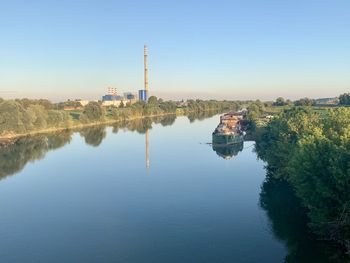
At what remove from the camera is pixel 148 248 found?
29906 mm

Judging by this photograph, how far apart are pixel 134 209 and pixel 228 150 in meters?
44.0

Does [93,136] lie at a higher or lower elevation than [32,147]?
higher

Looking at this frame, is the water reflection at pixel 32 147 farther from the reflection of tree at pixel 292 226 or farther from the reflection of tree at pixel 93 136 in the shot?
the reflection of tree at pixel 292 226

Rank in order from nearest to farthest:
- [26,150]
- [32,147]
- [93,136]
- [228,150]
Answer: [228,150]
[26,150]
[32,147]
[93,136]

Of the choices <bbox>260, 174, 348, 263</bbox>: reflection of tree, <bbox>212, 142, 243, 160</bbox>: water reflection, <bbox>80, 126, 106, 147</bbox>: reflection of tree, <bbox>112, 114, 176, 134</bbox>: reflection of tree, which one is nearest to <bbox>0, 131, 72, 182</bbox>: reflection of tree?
<bbox>80, 126, 106, 147</bbox>: reflection of tree

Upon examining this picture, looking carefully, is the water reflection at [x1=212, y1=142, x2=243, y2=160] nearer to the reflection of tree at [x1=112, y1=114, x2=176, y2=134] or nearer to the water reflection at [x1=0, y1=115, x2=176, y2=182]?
the water reflection at [x1=0, y1=115, x2=176, y2=182]

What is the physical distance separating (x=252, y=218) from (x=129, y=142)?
6246 centimetres

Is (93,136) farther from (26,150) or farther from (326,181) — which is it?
(326,181)

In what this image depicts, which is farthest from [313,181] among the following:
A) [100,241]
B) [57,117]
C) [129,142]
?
[57,117]

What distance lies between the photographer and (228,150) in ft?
264

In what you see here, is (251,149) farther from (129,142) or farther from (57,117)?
(57,117)

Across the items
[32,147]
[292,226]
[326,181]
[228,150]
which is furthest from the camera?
[32,147]

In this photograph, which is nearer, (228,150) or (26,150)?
(228,150)

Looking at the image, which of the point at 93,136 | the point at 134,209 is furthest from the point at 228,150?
the point at 93,136
